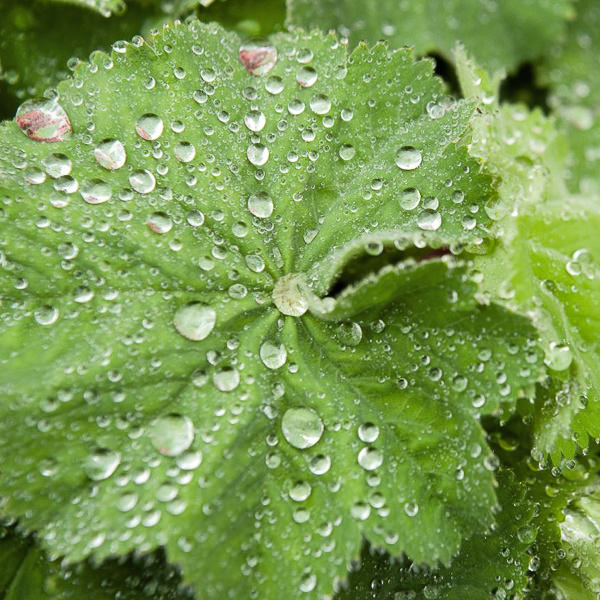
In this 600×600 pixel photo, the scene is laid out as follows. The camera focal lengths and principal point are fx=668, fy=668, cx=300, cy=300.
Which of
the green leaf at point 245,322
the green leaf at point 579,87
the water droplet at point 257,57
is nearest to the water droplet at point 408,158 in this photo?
the green leaf at point 245,322

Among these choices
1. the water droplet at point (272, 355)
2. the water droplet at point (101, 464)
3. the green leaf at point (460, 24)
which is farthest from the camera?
the green leaf at point (460, 24)

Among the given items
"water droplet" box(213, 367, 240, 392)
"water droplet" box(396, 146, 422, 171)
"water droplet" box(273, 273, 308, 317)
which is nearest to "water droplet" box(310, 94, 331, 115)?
"water droplet" box(396, 146, 422, 171)

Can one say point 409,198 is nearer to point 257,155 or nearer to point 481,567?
point 257,155

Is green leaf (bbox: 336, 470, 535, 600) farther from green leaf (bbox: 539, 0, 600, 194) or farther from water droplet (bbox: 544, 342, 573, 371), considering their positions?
green leaf (bbox: 539, 0, 600, 194)

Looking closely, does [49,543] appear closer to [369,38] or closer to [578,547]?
[578,547]

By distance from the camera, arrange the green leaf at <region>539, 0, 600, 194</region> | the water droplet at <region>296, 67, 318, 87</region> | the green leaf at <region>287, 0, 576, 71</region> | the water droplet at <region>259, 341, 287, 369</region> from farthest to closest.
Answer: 1. the green leaf at <region>539, 0, 600, 194</region>
2. the green leaf at <region>287, 0, 576, 71</region>
3. the water droplet at <region>296, 67, 318, 87</region>
4. the water droplet at <region>259, 341, 287, 369</region>

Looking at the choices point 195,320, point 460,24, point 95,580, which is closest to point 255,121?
point 195,320

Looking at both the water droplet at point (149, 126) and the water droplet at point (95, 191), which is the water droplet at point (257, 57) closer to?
the water droplet at point (149, 126)
